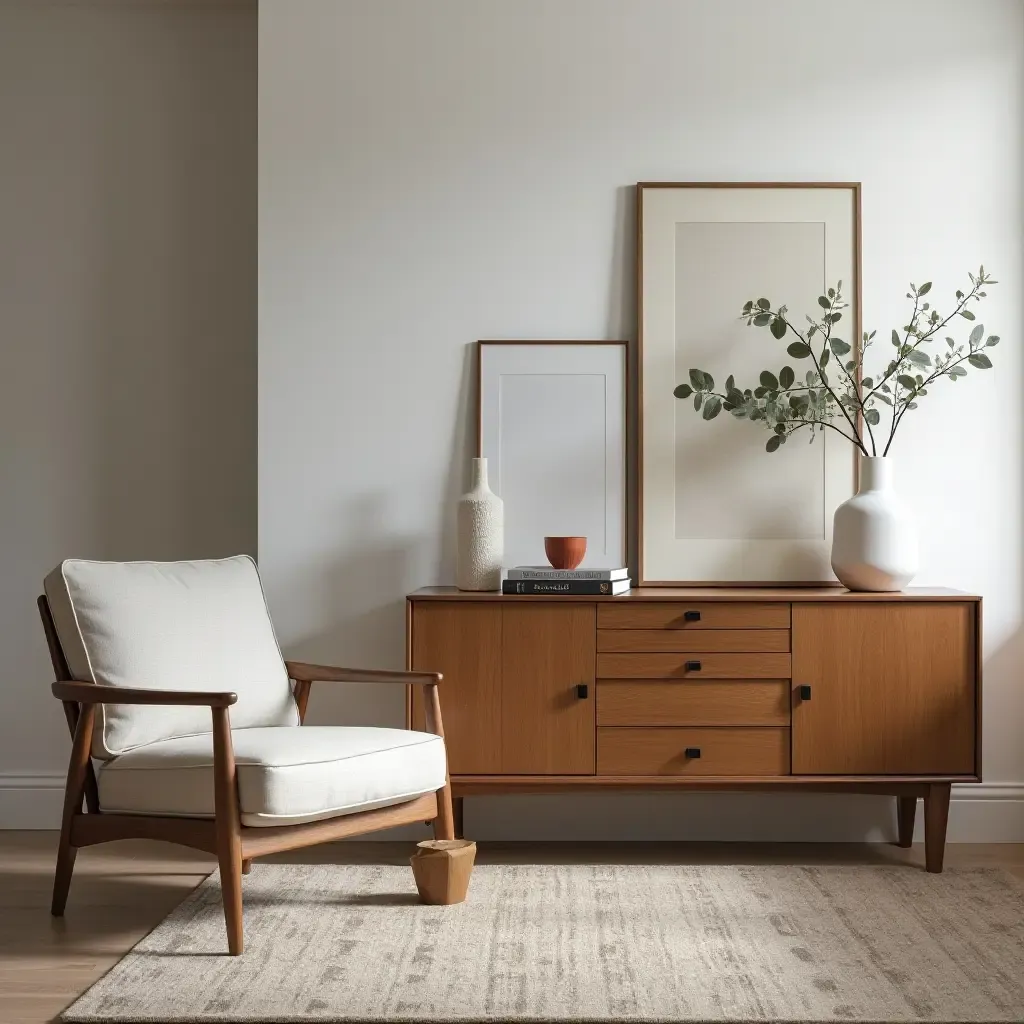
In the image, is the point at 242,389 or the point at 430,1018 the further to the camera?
the point at 242,389

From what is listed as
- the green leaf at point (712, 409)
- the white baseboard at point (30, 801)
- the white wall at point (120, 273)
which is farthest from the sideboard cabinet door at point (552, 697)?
the white baseboard at point (30, 801)

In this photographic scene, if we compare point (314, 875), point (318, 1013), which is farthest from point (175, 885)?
point (318, 1013)

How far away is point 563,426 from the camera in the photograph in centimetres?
347

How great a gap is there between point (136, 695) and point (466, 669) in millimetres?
902

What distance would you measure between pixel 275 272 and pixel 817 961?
94.4 inches

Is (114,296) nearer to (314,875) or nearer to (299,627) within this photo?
(299,627)

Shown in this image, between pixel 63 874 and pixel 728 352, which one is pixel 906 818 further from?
pixel 63 874

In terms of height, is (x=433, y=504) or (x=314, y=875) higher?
(x=433, y=504)

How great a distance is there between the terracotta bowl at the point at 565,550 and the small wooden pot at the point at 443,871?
842mm

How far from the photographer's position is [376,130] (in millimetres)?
3492

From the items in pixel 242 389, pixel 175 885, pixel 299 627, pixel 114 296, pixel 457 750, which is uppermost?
pixel 114 296

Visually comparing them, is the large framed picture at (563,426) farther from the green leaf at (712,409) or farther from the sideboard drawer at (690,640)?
the sideboard drawer at (690,640)

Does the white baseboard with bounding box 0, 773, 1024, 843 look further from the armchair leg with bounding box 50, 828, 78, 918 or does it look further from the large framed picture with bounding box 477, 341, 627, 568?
the armchair leg with bounding box 50, 828, 78, 918

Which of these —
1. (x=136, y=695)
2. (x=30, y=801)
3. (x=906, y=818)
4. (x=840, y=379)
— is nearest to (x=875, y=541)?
(x=840, y=379)
